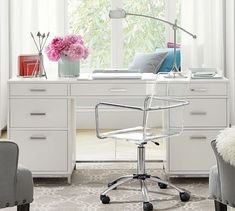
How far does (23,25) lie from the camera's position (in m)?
6.57

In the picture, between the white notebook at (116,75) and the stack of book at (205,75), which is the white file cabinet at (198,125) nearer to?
the stack of book at (205,75)

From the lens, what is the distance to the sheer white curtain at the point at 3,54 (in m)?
6.26

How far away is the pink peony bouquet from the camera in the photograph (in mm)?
4480

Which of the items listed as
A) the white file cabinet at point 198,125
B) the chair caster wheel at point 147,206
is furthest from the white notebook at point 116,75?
the chair caster wheel at point 147,206

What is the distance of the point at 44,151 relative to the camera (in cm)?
441

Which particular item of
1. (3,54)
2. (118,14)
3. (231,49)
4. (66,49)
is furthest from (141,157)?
(3,54)

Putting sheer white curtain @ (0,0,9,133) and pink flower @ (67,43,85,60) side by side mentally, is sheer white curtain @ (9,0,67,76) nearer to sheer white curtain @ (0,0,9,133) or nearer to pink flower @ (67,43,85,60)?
sheer white curtain @ (0,0,9,133)

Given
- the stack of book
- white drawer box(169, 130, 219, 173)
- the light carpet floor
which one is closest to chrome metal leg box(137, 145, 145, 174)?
the light carpet floor

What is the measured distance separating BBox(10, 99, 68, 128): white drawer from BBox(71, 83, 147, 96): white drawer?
0.13 meters

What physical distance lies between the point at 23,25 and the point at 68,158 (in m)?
2.58

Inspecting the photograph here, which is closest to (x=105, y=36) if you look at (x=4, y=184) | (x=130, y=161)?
(x=130, y=161)

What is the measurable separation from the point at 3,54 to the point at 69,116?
2216mm

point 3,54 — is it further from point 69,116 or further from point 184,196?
point 184,196

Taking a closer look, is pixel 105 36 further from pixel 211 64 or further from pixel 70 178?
pixel 70 178
